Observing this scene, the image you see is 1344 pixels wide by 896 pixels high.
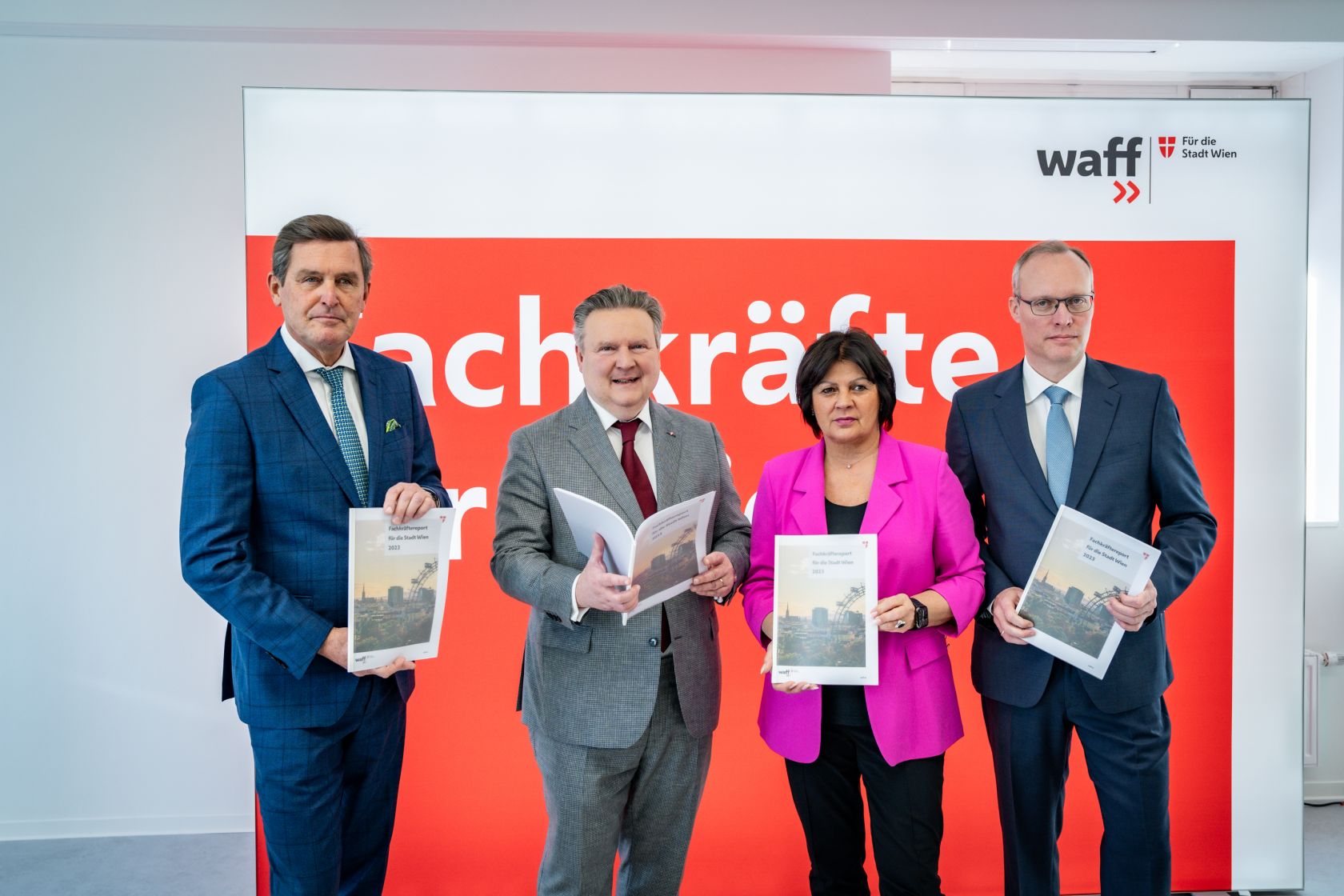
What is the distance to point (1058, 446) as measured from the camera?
2488 mm

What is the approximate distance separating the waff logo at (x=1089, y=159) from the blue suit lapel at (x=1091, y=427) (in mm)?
1395

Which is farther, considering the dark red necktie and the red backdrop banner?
the red backdrop banner

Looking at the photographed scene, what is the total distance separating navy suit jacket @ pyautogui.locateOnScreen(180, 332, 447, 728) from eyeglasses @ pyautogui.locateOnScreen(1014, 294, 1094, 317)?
1913mm

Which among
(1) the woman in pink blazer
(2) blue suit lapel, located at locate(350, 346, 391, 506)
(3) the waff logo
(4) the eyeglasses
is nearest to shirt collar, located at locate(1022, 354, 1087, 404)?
(4) the eyeglasses

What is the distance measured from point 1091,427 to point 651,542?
4.45ft

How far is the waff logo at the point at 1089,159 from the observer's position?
3490 millimetres

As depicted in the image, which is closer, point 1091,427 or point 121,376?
point 1091,427

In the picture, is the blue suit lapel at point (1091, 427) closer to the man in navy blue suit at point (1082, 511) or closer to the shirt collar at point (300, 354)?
the man in navy blue suit at point (1082, 511)

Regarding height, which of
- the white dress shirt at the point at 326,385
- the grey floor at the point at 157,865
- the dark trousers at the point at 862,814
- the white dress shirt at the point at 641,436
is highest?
the white dress shirt at the point at 326,385

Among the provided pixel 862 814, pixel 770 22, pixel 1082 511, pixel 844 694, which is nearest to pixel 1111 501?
pixel 1082 511

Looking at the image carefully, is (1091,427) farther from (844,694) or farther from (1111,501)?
(844,694)

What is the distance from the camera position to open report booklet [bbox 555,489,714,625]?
1986 millimetres

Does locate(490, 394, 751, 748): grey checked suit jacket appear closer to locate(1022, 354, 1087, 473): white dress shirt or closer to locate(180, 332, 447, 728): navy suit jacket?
locate(180, 332, 447, 728): navy suit jacket

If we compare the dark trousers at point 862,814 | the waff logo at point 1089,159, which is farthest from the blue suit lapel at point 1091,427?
the waff logo at point 1089,159
